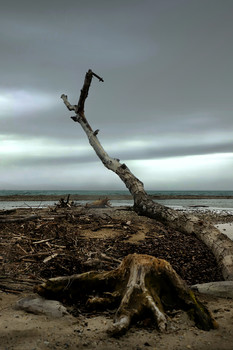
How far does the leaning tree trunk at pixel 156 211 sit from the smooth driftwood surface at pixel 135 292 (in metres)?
2.64

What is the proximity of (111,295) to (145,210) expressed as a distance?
21.3 feet

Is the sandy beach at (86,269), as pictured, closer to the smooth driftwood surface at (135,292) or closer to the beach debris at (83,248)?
the beach debris at (83,248)

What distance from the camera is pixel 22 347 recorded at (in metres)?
3.43

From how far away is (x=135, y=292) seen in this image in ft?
14.3

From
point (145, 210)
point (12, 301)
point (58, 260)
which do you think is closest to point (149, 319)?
point (12, 301)

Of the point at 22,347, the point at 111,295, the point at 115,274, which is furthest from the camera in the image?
the point at 115,274

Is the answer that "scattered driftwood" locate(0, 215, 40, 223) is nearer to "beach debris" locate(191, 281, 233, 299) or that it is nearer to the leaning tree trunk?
the leaning tree trunk

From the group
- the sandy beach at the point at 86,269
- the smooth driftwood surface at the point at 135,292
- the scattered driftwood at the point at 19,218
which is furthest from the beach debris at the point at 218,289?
the scattered driftwood at the point at 19,218

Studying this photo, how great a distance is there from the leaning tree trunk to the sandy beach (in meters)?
0.26

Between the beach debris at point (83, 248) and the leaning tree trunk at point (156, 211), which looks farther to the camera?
the leaning tree trunk at point (156, 211)

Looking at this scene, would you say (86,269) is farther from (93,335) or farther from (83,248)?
(93,335)

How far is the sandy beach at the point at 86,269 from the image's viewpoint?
3.66 m

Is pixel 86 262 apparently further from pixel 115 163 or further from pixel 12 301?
pixel 115 163

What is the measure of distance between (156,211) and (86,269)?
4649mm
